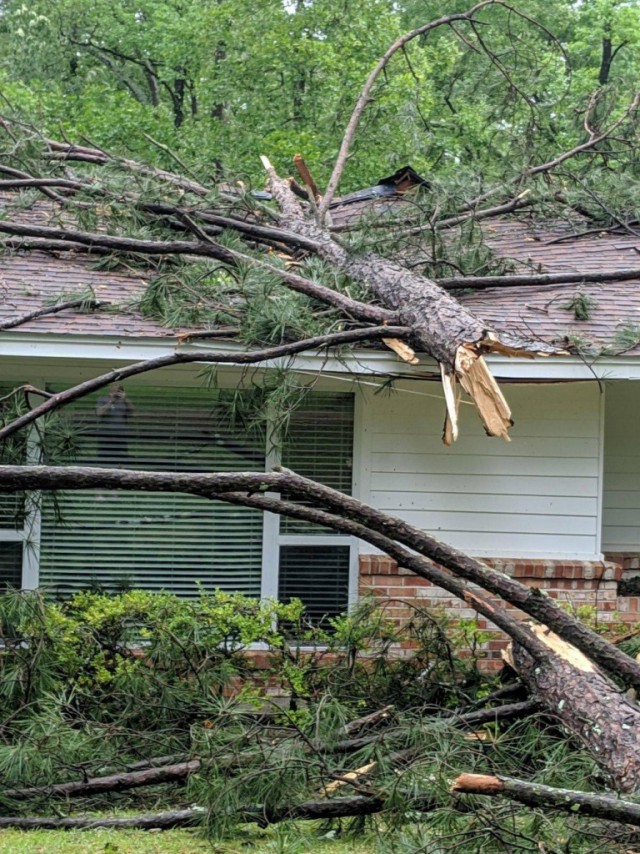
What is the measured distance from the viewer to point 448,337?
6.85 m

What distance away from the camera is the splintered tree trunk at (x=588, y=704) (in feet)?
15.7

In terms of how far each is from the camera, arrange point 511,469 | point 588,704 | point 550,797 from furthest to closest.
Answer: point 511,469, point 588,704, point 550,797

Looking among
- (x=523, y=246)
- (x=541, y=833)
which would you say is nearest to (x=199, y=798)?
(x=541, y=833)

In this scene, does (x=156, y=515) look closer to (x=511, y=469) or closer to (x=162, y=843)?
(x=511, y=469)

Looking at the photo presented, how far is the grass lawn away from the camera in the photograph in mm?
4902

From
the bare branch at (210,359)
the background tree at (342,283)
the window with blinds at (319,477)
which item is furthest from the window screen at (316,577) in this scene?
the bare branch at (210,359)

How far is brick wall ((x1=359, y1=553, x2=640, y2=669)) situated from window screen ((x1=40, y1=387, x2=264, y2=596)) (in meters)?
0.87

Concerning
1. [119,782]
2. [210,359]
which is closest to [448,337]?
[210,359]

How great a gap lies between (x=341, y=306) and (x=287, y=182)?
4443 mm

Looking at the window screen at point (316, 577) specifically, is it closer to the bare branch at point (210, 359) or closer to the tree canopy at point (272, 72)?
the bare branch at point (210, 359)

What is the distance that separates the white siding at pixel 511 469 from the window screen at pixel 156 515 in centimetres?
97

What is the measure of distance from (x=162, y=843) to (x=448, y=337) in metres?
3.30

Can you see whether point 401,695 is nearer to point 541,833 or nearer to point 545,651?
point 545,651

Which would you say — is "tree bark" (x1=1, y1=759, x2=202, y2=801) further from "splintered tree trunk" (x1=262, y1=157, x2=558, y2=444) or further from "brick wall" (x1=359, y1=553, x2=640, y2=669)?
"brick wall" (x1=359, y1=553, x2=640, y2=669)
